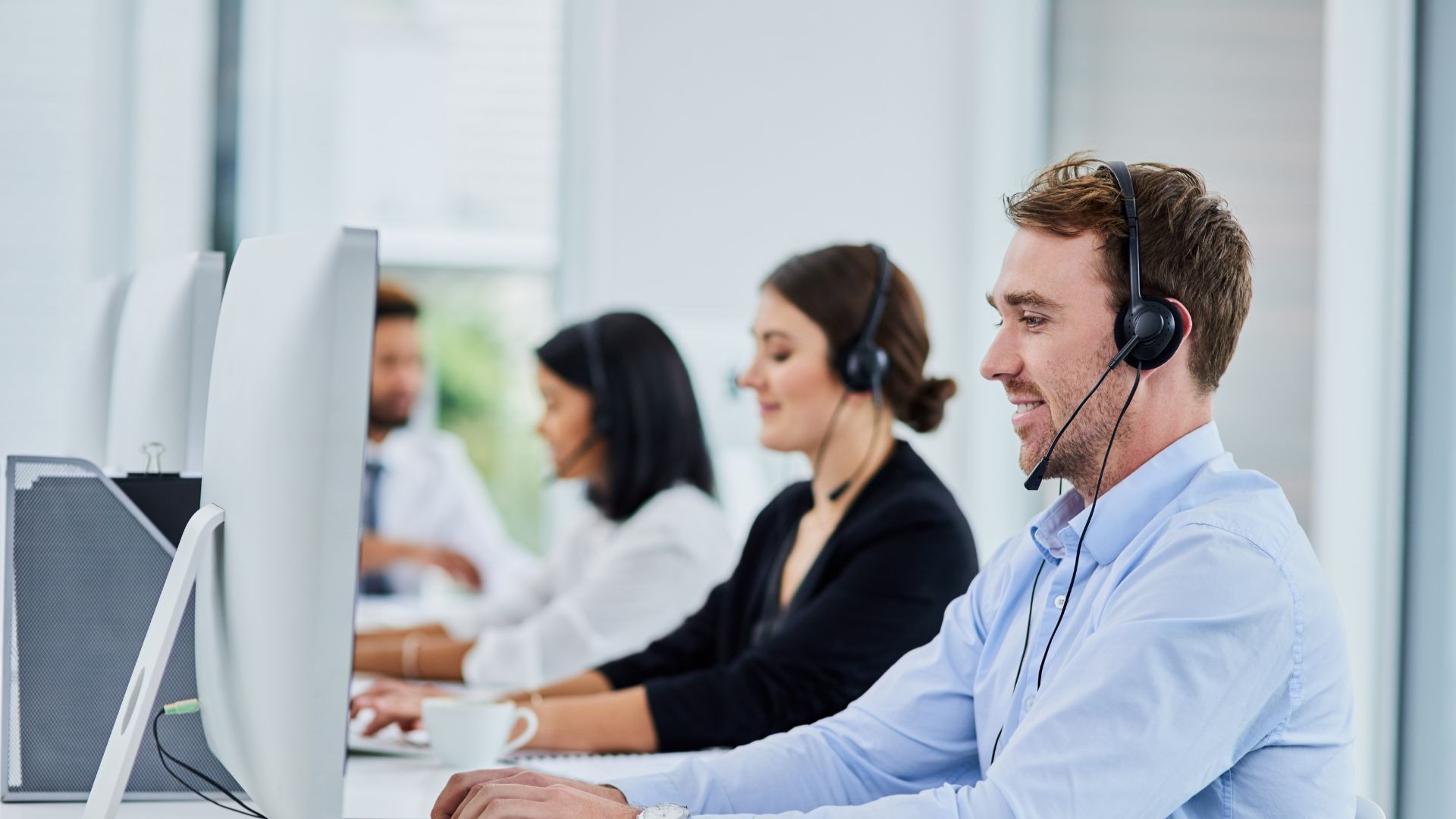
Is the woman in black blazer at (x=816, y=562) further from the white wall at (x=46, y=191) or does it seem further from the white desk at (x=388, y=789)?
the white wall at (x=46, y=191)

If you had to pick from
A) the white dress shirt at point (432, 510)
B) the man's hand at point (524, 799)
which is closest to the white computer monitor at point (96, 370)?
the man's hand at point (524, 799)

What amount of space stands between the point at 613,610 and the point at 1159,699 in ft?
4.64

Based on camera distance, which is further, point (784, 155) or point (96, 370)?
point (784, 155)

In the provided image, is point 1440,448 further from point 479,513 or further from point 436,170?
point 436,170

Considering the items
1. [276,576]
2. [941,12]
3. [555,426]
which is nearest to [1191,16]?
[941,12]

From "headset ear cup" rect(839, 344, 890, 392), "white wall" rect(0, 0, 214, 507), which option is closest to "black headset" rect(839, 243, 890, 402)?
"headset ear cup" rect(839, 344, 890, 392)

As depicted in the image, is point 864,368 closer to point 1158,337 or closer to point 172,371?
point 1158,337

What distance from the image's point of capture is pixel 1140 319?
990mm

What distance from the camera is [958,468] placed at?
3.38 meters

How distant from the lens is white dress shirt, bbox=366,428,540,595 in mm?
3824

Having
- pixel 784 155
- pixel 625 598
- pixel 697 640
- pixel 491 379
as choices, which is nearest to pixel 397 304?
pixel 784 155

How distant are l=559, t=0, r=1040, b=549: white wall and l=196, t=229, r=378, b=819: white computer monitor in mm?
2495

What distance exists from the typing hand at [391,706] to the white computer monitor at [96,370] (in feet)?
1.40

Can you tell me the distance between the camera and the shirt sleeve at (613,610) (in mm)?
2098
